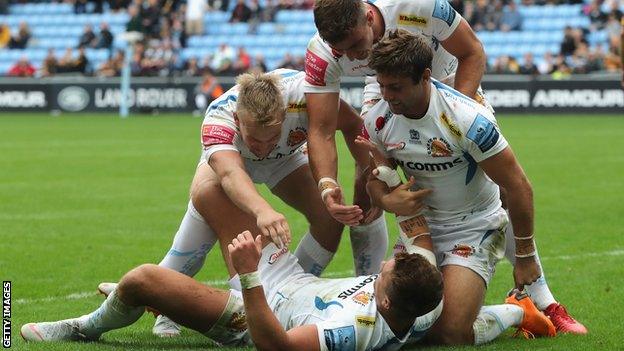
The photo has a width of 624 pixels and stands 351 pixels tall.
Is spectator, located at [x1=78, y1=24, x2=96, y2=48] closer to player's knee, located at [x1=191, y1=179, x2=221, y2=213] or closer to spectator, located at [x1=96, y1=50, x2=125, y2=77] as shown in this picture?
spectator, located at [x1=96, y1=50, x2=125, y2=77]

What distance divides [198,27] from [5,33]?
6.96 m

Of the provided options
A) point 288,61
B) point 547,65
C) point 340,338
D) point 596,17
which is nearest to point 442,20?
point 340,338

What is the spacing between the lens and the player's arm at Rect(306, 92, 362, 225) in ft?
22.7

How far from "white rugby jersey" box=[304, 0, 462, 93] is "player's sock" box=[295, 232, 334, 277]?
1.05 metres

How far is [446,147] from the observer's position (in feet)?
21.9

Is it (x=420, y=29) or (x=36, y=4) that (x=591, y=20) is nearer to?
A: (x=36, y=4)

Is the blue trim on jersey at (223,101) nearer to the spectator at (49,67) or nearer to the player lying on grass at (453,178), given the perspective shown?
the player lying on grass at (453,178)

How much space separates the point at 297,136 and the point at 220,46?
29.2 m

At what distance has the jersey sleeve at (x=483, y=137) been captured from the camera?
21.3ft

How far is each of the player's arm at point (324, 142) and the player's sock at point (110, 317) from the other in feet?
4.01

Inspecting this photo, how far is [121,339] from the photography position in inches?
269

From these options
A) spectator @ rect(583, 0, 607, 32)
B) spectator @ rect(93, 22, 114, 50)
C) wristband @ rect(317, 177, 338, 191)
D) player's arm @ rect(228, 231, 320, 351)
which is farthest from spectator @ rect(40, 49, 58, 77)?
player's arm @ rect(228, 231, 320, 351)

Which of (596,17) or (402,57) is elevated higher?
(402,57)

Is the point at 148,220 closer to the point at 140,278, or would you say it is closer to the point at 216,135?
the point at 216,135
